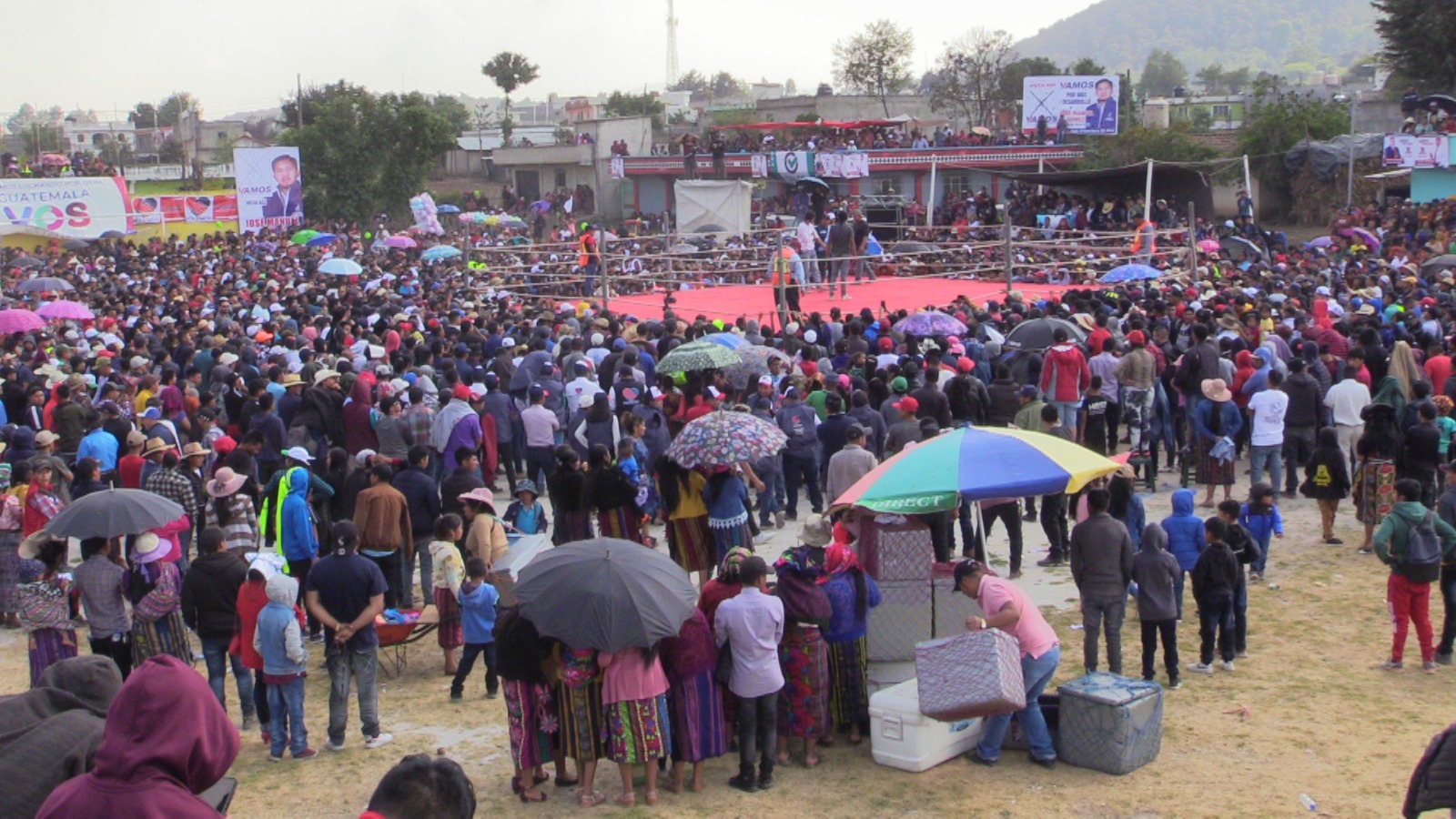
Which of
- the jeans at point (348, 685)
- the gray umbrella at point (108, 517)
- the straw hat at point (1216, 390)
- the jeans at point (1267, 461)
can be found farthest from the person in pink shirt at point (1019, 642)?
the jeans at point (1267, 461)

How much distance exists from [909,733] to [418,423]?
608 cm

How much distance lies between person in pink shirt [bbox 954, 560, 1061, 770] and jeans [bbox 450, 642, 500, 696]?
2966mm

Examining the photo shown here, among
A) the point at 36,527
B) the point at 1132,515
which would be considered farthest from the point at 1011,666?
the point at 36,527

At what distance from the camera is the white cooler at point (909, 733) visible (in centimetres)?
721

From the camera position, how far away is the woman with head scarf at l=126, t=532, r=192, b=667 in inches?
315

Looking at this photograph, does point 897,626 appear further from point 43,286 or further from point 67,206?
point 67,206

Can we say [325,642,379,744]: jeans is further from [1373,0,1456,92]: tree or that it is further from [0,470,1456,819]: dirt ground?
[1373,0,1456,92]: tree

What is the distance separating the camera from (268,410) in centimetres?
1186

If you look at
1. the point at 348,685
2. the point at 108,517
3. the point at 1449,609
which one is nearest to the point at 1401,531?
the point at 1449,609

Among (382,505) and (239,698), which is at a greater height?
(382,505)

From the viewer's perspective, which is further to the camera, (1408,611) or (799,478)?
(799,478)

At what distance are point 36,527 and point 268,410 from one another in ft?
7.29

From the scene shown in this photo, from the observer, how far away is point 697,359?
12828 millimetres

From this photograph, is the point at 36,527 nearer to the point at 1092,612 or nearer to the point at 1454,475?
the point at 1092,612
